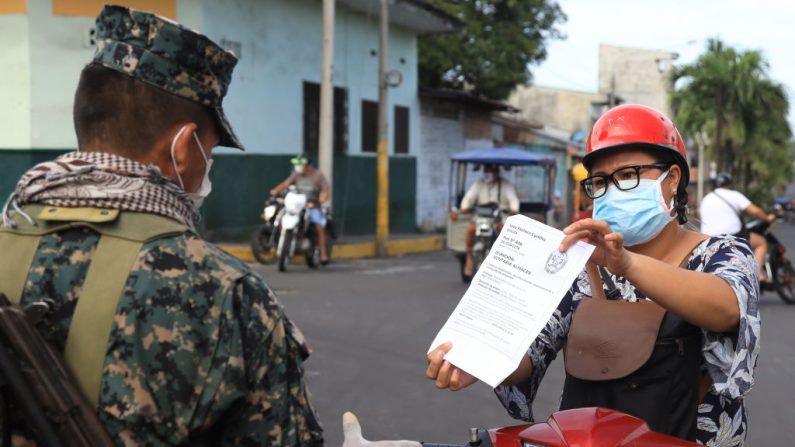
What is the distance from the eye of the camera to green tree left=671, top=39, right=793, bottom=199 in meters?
35.2

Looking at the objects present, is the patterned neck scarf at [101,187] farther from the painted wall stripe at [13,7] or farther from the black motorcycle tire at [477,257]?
the painted wall stripe at [13,7]

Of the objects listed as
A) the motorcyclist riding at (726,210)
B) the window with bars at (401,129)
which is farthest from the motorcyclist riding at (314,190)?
the window with bars at (401,129)

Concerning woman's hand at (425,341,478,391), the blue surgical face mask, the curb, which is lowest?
the curb

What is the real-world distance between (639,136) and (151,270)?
1.38 metres

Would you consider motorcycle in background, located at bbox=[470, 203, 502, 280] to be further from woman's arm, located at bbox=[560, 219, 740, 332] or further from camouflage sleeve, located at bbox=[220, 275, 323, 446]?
camouflage sleeve, located at bbox=[220, 275, 323, 446]

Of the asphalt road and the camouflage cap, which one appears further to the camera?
the asphalt road

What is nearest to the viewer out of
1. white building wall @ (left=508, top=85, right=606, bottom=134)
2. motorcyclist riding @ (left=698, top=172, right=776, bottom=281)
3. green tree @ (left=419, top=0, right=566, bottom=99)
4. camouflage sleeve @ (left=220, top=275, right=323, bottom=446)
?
camouflage sleeve @ (left=220, top=275, right=323, bottom=446)

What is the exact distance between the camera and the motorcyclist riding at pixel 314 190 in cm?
1457

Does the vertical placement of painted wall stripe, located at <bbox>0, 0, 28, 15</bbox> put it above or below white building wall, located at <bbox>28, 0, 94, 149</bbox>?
above

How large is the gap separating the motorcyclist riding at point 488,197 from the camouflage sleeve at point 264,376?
36.9 feet

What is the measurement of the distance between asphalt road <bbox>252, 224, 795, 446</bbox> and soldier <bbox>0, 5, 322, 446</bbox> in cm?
376

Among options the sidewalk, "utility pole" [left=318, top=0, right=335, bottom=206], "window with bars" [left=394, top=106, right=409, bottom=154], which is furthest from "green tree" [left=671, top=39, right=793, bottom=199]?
"utility pole" [left=318, top=0, right=335, bottom=206]

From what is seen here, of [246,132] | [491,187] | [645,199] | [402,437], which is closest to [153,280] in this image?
[645,199]

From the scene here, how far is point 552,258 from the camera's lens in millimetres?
2143
